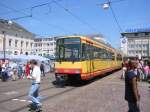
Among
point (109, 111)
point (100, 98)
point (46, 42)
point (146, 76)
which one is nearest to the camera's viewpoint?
point (109, 111)

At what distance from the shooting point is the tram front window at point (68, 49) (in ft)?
60.2

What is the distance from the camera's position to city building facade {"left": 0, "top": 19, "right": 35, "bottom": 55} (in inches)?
2806

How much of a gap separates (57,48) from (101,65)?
614 cm

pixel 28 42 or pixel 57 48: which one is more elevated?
pixel 28 42

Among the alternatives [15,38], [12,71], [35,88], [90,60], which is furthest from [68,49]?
[15,38]

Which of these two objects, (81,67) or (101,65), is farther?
(101,65)

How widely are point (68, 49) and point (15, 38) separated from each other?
60097 mm

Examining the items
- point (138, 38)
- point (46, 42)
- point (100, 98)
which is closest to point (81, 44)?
point (100, 98)

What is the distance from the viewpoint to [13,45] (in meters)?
75.4

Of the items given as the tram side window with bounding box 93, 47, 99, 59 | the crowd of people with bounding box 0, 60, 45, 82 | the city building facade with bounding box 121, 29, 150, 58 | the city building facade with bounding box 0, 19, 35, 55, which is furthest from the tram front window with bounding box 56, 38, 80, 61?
the city building facade with bounding box 121, 29, 150, 58

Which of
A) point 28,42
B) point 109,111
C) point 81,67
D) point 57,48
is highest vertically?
point 28,42

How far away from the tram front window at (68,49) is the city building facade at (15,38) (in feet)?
166

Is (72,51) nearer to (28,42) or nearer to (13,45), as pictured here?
(13,45)

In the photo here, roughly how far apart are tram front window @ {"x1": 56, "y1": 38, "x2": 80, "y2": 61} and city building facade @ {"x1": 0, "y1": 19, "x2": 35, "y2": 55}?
166 ft
